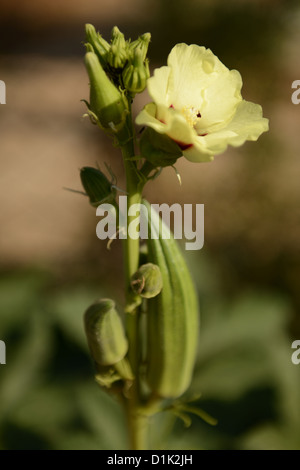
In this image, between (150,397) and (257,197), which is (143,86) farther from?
(257,197)

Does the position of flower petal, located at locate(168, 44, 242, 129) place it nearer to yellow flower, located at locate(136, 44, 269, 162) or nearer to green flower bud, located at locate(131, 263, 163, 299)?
yellow flower, located at locate(136, 44, 269, 162)

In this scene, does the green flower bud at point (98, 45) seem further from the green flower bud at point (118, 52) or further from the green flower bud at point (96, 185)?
the green flower bud at point (96, 185)

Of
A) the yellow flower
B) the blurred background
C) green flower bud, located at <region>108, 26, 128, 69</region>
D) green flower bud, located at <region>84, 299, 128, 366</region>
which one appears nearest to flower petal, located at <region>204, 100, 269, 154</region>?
the yellow flower

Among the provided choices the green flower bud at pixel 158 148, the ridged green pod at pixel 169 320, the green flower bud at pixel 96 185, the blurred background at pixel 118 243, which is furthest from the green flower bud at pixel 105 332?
the blurred background at pixel 118 243

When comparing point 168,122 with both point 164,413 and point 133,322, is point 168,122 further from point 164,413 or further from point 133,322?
point 164,413

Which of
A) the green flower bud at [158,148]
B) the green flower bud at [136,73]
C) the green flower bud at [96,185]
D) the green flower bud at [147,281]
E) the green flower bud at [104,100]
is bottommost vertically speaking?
the green flower bud at [147,281]

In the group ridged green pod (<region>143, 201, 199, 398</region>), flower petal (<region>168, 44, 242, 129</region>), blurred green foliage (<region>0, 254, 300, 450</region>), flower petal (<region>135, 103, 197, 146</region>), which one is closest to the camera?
flower petal (<region>135, 103, 197, 146</region>)

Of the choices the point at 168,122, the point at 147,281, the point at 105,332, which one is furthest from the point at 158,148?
the point at 105,332

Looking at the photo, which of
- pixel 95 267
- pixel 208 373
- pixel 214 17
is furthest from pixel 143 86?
pixel 214 17
